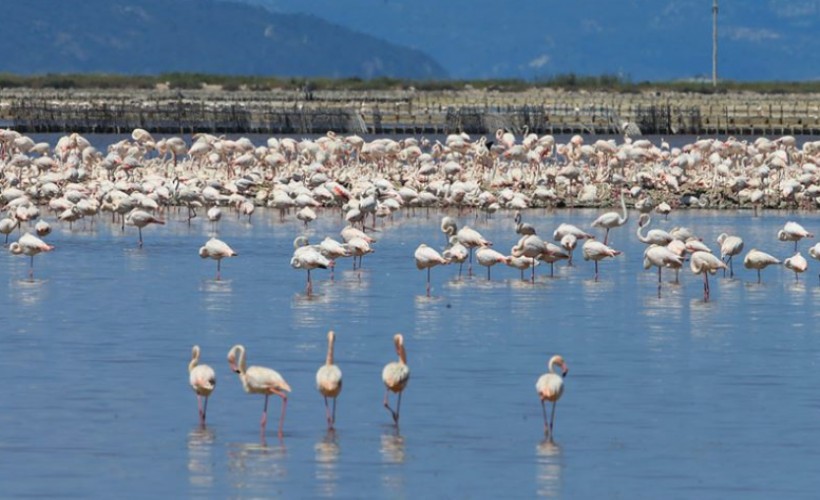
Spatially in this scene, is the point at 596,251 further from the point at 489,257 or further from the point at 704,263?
the point at 704,263

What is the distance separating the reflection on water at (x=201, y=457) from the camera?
1193 centimetres

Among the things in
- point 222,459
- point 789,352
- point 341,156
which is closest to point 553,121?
point 341,156

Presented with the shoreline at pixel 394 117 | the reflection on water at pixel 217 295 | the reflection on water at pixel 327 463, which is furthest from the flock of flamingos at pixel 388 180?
the shoreline at pixel 394 117

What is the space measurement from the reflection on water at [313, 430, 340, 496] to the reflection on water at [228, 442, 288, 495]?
0.21m

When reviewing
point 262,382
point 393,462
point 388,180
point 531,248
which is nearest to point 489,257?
point 531,248

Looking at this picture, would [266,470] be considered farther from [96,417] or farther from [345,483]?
[96,417]

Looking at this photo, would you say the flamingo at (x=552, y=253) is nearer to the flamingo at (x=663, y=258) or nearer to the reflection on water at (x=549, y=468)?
the flamingo at (x=663, y=258)

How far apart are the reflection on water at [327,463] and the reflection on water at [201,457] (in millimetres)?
655

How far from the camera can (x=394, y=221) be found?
1265 inches

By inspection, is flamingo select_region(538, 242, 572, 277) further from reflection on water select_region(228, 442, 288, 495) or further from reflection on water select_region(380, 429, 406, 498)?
reflection on water select_region(228, 442, 288, 495)

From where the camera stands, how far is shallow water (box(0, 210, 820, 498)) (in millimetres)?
12148

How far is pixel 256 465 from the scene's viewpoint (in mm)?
12328

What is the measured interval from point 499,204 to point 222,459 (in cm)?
1961

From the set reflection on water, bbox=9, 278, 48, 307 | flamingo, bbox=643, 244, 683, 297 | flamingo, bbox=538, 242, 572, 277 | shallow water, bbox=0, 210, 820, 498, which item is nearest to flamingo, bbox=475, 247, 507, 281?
shallow water, bbox=0, 210, 820, 498
